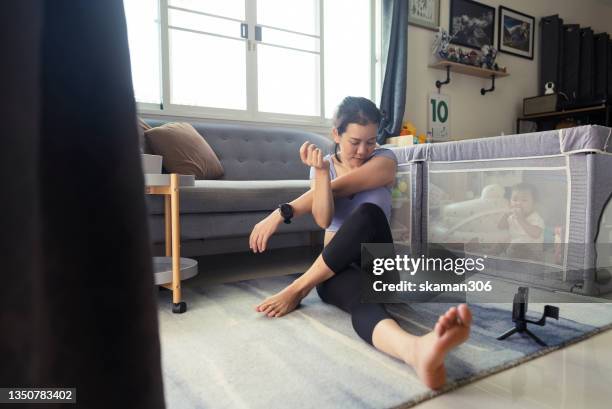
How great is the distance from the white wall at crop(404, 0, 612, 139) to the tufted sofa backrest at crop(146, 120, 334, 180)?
4.13ft

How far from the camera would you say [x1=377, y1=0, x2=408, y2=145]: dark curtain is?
3.11 meters

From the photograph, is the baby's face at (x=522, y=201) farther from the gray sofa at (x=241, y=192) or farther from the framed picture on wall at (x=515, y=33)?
the framed picture on wall at (x=515, y=33)

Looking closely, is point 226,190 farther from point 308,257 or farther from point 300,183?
point 308,257

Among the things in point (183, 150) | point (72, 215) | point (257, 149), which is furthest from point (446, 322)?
point (257, 149)

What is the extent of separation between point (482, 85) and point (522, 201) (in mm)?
2807

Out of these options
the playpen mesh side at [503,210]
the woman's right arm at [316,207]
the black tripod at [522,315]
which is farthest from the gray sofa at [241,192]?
the black tripod at [522,315]

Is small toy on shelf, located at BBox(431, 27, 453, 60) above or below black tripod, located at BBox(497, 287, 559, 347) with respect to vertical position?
above

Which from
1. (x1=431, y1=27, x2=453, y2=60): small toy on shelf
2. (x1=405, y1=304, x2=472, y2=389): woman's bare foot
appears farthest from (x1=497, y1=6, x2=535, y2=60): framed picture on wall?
(x1=405, y1=304, x2=472, y2=389): woman's bare foot

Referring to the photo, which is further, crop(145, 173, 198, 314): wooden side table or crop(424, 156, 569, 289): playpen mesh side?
crop(424, 156, 569, 289): playpen mesh side

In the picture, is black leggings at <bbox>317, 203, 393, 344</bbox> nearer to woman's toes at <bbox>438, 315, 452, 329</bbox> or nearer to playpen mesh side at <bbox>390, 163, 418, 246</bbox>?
woman's toes at <bbox>438, 315, 452, 329</bbox>

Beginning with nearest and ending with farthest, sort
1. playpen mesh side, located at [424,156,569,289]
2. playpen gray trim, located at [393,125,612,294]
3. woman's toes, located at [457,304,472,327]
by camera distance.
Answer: woman's toes, located at [457,304,472,327]
playpen gray trim, located at [393,125,612,294]
playpen mesh side, located at [424,156,569,289]

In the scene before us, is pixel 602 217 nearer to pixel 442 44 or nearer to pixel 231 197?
pixel 231 197

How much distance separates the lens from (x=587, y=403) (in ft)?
2.47

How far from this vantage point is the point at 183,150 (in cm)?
203
